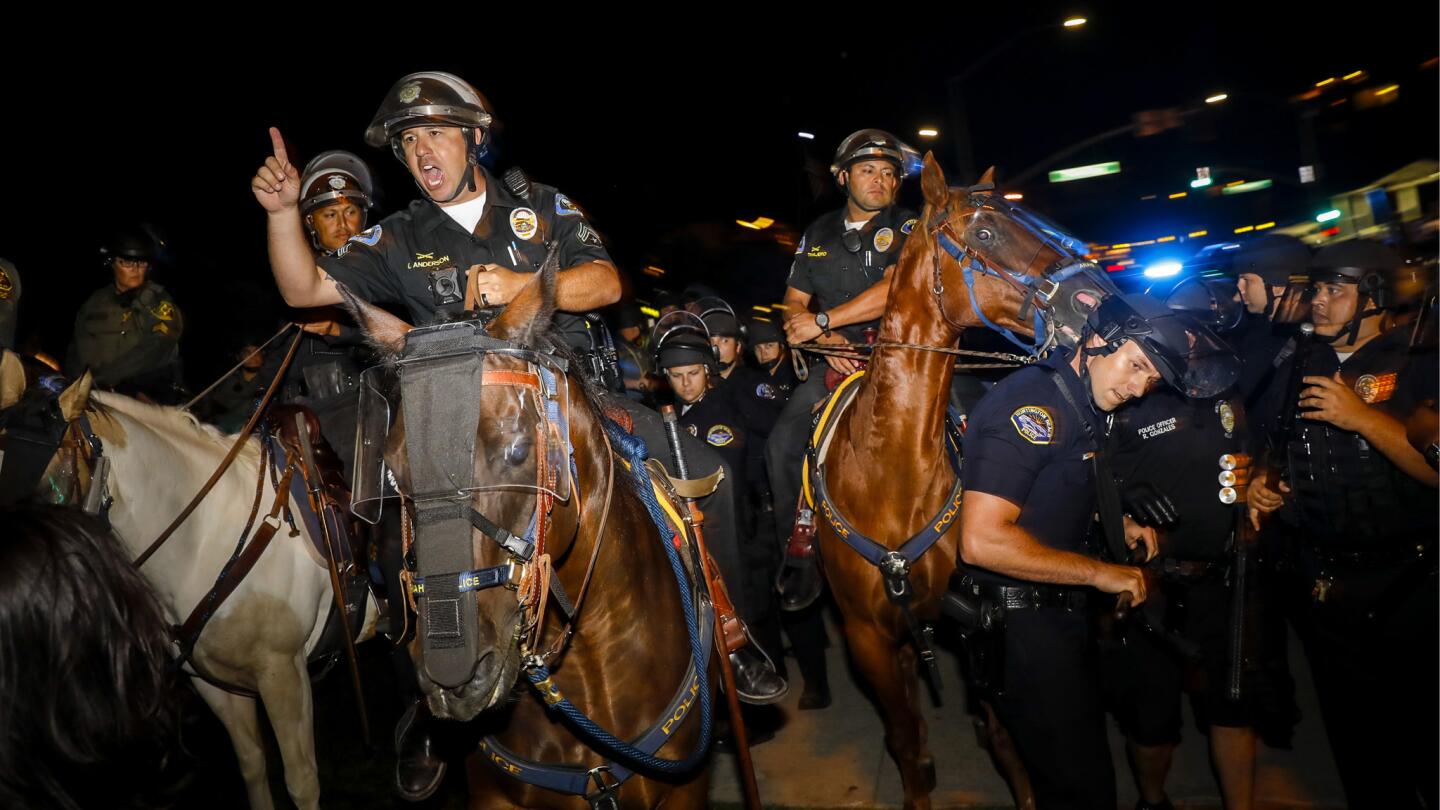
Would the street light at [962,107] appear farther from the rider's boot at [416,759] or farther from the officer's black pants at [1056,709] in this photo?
the rider's boot at [416,759]

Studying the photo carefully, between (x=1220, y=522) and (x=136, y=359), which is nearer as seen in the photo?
(x=1220, y=522)

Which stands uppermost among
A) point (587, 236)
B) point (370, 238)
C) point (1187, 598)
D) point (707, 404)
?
point (370, 238)

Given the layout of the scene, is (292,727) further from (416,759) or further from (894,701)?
(894,701)

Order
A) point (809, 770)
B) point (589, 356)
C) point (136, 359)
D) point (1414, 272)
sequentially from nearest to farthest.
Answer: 1. point (589, 356)
2. point (1414, 272)
3. point (809, 770)
4. point (136, 359)

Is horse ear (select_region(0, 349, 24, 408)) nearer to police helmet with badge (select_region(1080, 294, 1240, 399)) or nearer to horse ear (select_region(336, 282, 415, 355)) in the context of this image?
horse ear (select_region(336, 282, 415, 355))

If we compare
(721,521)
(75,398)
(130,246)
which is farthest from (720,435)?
(130,246)

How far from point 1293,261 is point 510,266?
471 cm

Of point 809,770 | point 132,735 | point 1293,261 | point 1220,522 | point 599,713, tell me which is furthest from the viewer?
point 809,770

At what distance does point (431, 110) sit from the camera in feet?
11.2

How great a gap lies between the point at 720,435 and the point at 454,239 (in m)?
3.47

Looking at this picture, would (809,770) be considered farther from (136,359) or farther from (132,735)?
(136,359)

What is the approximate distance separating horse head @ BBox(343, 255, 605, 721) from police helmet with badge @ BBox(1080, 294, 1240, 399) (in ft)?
7.29

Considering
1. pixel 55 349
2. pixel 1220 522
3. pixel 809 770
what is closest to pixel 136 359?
pixel 55 349

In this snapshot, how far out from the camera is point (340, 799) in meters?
6.10
